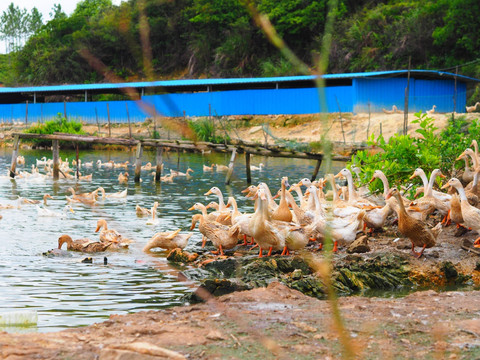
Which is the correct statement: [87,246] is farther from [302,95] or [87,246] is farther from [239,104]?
[239,104]

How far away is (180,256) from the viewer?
10.5 metres

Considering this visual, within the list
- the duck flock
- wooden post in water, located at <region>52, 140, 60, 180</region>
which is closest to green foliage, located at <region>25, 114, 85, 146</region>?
wooden post in water, located at <region>52, 140, 60, 180</region>

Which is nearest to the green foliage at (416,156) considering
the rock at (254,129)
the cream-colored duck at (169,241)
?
the cream-colored duck at (169,241)

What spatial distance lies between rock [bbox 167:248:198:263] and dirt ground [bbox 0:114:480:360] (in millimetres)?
3451

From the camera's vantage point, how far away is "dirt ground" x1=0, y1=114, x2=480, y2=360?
483 cm

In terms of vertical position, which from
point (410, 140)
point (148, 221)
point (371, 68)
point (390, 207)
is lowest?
point (148, 221)

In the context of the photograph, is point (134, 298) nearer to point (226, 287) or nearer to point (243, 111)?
point (226, 287)

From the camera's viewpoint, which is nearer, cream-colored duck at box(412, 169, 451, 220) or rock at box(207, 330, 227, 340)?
rock at box(207, 330, 227, 340)

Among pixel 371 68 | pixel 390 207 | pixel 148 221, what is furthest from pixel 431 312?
pixel 371 68

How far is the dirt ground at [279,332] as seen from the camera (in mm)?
4828

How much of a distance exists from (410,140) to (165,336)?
9553mm

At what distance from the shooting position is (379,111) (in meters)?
34.9

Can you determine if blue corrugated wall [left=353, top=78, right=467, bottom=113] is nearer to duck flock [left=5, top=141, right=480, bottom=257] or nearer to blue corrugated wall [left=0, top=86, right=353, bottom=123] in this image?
blue corrugated wall [left=0, top=86, right=353, bottom=123]

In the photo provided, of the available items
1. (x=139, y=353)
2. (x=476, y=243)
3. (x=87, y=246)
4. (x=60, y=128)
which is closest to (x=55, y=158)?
(x=60, y=128)
